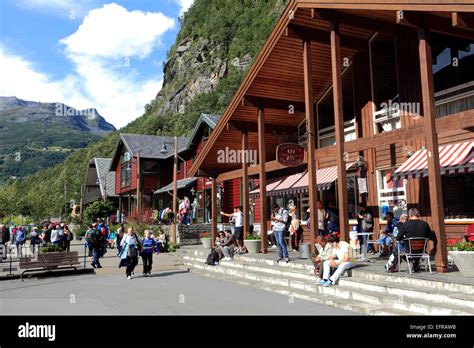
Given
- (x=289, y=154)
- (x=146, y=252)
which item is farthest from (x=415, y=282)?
(x=146, y=252)

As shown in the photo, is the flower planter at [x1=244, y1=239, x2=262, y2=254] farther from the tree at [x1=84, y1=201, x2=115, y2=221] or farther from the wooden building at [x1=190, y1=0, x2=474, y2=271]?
the tree at [x1=84, y1=201, x2=115, y2=221]

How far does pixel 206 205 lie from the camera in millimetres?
30547

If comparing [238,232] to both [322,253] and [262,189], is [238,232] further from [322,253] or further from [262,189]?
[322,253]

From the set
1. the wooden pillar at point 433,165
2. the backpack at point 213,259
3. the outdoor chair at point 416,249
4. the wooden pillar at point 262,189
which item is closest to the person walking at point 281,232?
the wooden pillar at point 262,189

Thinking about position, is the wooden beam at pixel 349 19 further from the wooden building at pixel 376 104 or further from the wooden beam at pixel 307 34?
the wooden beam at pixel 307 34

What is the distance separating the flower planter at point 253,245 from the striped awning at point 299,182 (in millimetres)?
2126

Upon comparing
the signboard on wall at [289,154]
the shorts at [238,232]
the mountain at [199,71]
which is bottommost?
the shorts at [238,232]

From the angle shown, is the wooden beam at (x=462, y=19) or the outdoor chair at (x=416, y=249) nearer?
the wooden beam at (x=462, y=19)

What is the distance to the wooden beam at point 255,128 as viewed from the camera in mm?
15977

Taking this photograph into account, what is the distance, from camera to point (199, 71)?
90.7 metres

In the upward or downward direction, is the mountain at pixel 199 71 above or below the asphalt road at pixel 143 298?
above
